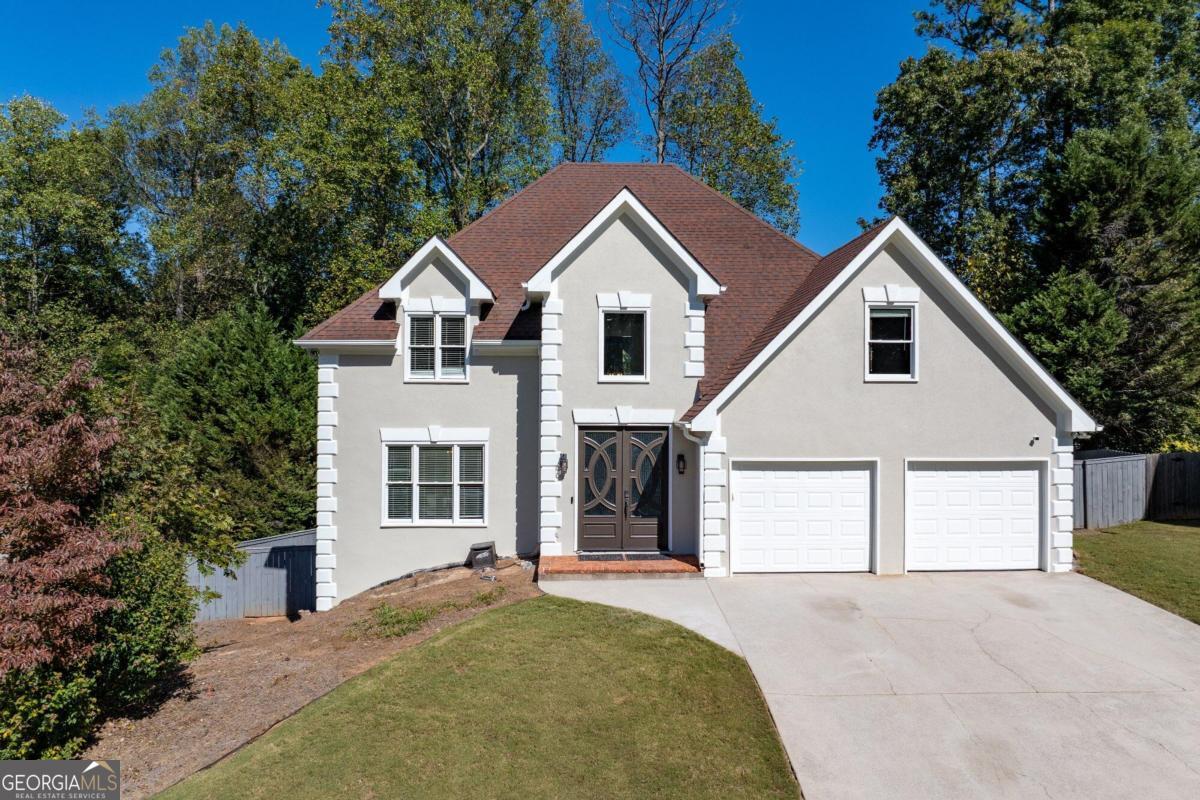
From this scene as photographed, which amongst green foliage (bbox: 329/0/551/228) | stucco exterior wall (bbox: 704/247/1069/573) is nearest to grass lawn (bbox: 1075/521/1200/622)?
stucco exterior wall (bbox: 704/247/1069/573)

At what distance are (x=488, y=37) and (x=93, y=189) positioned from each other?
66.6 feet

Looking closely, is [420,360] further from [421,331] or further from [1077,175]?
[1077,175]

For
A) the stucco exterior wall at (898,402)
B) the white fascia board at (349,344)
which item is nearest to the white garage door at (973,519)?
the stucco exterior wall at (898,402)

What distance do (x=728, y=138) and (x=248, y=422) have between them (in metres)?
23.6

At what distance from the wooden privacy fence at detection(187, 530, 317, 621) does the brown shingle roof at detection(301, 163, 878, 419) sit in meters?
5.89

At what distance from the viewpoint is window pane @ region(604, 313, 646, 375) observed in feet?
43.0

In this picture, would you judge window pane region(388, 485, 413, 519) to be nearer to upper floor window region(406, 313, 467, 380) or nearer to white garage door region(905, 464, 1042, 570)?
upper floor window region(406, 313, 467, 380)

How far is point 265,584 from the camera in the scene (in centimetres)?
1591

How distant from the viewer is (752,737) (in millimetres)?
6656

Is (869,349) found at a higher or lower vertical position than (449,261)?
lower

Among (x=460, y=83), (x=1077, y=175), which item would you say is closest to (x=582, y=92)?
(x=460, y=83)

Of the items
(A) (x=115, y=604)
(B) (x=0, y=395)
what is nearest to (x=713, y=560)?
(A) (x=115, y=604)

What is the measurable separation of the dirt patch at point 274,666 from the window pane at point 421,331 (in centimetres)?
506

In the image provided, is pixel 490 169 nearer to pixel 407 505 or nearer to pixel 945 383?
pixel 407 505
